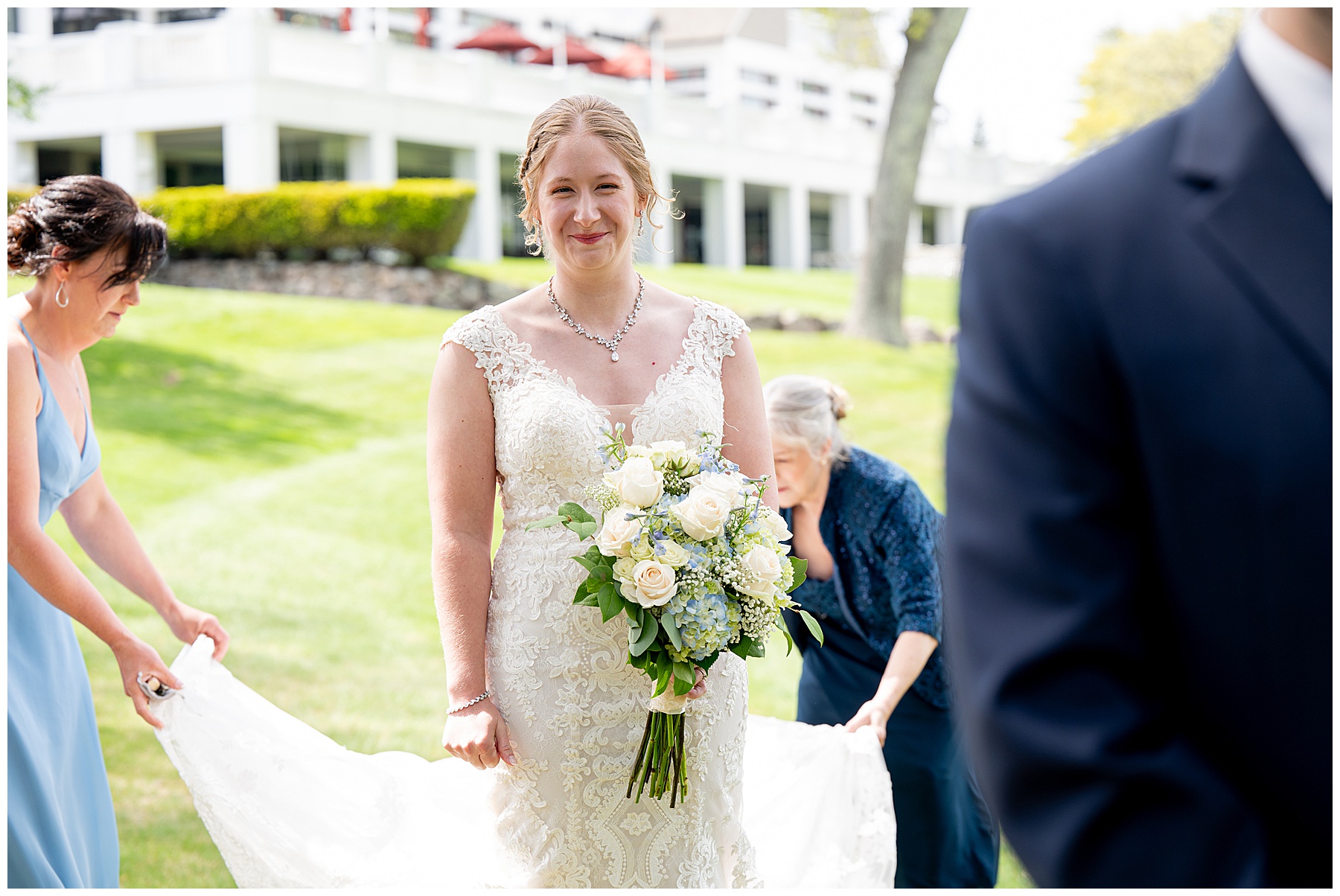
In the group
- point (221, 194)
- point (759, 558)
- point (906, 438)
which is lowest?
point (906, 438)

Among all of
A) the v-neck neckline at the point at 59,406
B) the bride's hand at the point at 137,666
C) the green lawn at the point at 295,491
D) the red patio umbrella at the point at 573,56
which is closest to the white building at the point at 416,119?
the red patio umbrella at the point at 573,56

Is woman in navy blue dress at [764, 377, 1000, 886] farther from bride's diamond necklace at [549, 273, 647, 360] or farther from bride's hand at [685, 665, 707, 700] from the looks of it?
bride's hand at [685, 665, 707, 700]

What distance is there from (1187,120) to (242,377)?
606 inches

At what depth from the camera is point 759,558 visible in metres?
2.97

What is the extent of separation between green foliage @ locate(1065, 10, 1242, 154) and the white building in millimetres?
6688

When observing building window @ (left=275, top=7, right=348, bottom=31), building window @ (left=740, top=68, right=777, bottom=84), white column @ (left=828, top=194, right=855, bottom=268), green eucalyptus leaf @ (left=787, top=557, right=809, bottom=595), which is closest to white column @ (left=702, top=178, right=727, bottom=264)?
white column @ (left=828, top=194, right=855, bottom=268)

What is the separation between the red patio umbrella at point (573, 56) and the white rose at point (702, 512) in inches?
1159

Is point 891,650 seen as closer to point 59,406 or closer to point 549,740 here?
point 549,740

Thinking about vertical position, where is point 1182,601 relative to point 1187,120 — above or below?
below

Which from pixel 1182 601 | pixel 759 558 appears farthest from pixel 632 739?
pixel 1182 601

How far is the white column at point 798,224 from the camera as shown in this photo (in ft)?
112

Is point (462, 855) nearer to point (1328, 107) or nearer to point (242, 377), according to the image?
point (1328, 107)

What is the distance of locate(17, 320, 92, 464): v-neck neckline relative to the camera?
3432mm

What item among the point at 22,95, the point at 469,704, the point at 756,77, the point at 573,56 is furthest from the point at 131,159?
the point at 756,77
